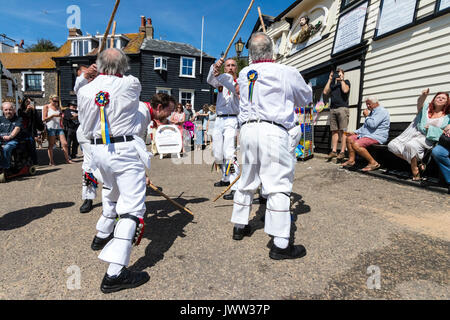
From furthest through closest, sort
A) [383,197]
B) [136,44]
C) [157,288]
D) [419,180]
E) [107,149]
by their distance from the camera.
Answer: [136,44]
[419,180]
[383,197]
[107,149]
[157,288]

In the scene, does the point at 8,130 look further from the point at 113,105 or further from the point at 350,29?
the point at 350,29

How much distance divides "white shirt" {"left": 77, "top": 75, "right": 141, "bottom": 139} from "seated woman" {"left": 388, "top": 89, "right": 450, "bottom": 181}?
5.16 metres

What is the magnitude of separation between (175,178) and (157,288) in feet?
14.3

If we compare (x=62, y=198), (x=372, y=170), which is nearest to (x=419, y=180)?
(x=372, y=170)

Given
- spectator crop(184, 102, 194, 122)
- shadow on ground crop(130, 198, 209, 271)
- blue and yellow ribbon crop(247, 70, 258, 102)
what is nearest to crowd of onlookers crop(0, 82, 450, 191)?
blue and yellow ribbon crop(247, 70, 258, 102)

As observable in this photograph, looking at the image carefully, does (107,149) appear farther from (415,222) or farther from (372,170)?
(372,170)

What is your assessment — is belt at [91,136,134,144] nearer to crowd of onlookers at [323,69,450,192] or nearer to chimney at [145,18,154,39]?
crowd of onlookers at [323,69,450,192]

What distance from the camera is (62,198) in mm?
4609

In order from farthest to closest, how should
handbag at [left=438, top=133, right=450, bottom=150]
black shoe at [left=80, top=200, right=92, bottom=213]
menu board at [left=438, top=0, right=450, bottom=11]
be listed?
menu board at [left=438, top=0, right=450, bottom=11]
handbag at [left=438, top=133, right=450, bottom=150]
black shoe at [left=80, top=200, right=92, bottom=213]

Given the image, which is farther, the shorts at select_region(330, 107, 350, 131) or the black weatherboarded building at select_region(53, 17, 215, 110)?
the black weatherboarded building at select_region(53, 17, 215, 110)

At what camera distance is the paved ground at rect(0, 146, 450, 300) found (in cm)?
209

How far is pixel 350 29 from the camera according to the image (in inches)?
307

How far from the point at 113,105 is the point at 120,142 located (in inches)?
12.4

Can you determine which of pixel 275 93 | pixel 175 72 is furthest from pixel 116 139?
pixel 175 72
